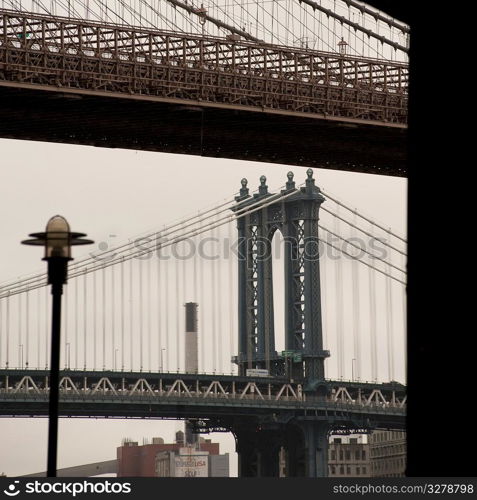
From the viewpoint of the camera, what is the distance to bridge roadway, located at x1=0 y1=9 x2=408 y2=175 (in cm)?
4122

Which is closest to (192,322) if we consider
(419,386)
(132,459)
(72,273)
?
(132,459)

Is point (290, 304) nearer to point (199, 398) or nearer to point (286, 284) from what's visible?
point (286, 284)

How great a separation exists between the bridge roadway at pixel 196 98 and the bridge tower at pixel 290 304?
44.7 m

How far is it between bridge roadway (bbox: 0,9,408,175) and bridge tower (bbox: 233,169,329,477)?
44656 millimetres

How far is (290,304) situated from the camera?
98562mm

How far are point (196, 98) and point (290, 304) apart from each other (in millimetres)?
55689

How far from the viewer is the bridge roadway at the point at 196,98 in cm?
4122

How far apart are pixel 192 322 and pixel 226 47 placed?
89.0m

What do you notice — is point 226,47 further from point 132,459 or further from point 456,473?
point 132,459

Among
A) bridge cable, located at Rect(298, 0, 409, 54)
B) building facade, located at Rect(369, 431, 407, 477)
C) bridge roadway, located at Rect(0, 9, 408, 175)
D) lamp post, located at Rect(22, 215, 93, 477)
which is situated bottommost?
lamp post, located at Rect(22, 215, 93, 477)

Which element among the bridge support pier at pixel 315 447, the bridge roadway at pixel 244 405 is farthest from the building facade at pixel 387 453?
the bridge support pier at pixel 315 447

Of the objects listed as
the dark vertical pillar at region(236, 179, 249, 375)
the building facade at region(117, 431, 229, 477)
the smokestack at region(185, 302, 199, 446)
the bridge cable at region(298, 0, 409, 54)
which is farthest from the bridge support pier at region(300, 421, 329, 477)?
the building facade at region(117, 431, 229, 477)

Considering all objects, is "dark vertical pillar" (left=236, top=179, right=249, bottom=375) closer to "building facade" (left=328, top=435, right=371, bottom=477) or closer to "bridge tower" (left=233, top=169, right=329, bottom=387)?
"bridge tower" (left=233, top=169, right=329, bottom=387)

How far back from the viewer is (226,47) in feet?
157
